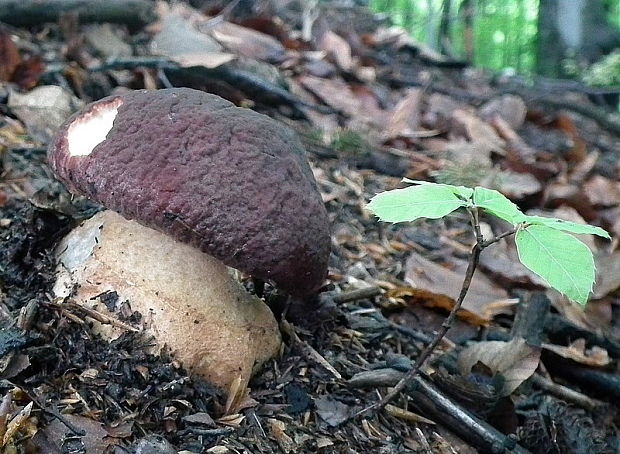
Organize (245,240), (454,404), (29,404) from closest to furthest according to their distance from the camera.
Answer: (29,404), (245,240), (454,404)

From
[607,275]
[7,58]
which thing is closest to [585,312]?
[607,275]

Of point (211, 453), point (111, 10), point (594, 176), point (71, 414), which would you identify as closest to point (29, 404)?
point (71, 414)

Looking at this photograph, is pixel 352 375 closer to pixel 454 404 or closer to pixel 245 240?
pixel 454 404

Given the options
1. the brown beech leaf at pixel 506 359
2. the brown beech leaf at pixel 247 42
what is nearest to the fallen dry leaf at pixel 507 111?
the brown beech leaf at pixel 247 42

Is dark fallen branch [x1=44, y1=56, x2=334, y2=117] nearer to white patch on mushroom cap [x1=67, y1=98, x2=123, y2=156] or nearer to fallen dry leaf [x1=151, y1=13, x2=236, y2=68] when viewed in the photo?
fallen dry leaf [x1=151, y1=13, x2=236, y2=68]

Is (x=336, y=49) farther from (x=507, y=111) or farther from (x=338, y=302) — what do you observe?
(x=338, y=302)

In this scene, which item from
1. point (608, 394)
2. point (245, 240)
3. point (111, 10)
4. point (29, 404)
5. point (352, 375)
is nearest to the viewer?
point (29, 404)
